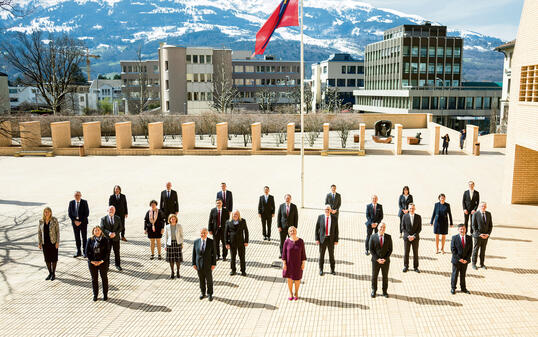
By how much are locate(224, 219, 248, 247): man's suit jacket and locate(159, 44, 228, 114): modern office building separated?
70.8 metres

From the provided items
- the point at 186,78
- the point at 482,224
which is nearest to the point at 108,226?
the point at 482,224

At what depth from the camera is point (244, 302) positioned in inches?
359

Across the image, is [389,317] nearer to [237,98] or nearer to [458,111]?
[458,111]

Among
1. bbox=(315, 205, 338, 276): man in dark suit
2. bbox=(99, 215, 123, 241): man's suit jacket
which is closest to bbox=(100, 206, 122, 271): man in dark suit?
bbox=(99, 215, 123, 241): man's suit jacket

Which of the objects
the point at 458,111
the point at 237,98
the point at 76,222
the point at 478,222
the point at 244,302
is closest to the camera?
the point at 244,302

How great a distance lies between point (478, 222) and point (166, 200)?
26.6 feet

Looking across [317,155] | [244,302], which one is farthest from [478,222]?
[317,155]

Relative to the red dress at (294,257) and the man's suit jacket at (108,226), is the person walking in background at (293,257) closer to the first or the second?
the red dress at (294,257)

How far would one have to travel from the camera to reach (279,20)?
16781mm

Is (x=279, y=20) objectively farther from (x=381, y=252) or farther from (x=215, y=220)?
(x=381, y=252)

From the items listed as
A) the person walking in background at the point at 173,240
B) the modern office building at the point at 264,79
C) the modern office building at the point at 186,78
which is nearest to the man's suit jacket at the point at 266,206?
the person walking in background at the point at 173,240

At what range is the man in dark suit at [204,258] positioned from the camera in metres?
9.00

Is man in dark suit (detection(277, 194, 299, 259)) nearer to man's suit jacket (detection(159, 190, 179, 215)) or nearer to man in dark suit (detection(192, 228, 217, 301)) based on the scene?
man in dark suit (detection(192, 228, 217, 301))

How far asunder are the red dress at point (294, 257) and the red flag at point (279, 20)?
9.37 meters
